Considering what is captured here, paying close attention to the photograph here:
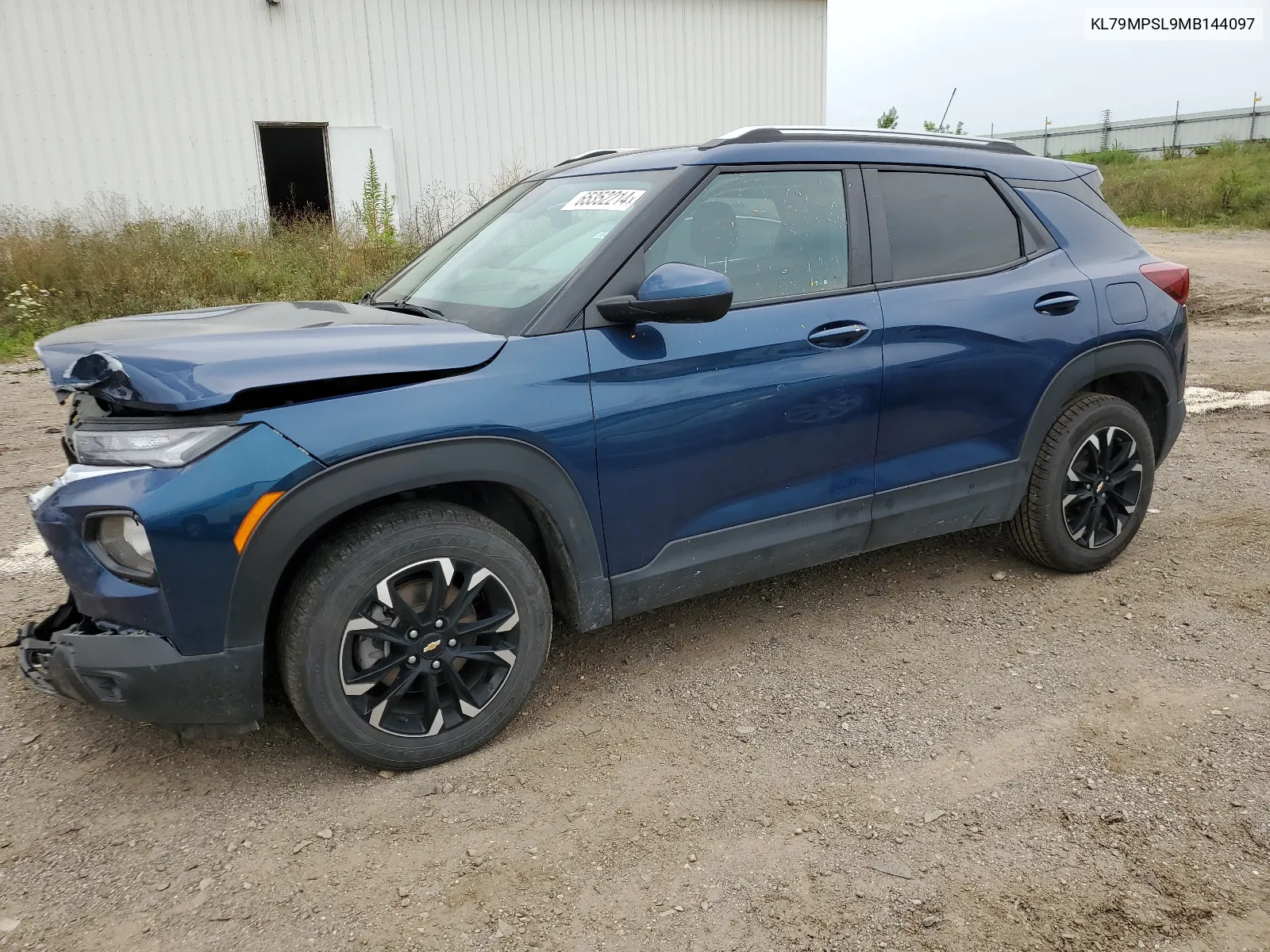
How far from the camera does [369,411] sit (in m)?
2.49

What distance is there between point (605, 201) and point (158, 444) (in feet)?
5.40

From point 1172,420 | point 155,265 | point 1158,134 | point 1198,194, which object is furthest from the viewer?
point 1158,134

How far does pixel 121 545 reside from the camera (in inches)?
93.3

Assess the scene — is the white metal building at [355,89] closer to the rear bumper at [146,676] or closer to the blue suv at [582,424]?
the blue suv at [582,424]

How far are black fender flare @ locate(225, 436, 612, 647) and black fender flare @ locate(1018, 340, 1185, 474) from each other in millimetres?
1954

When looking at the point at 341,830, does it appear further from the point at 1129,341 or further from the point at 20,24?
the point at 20,24

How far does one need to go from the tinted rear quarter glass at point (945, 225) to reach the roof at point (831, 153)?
86mm

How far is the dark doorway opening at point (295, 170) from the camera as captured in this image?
1420cm

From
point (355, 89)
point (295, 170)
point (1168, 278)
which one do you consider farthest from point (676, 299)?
point (295, 170)

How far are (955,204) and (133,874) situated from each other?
3496 millimetres

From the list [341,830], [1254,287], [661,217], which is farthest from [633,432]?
[1254,287]

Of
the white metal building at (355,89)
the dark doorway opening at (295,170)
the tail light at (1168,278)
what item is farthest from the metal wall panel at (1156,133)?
the tail light at (1168,278)

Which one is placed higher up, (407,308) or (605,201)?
(605,201)

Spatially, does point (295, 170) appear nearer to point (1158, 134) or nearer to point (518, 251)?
point (518, 251)
